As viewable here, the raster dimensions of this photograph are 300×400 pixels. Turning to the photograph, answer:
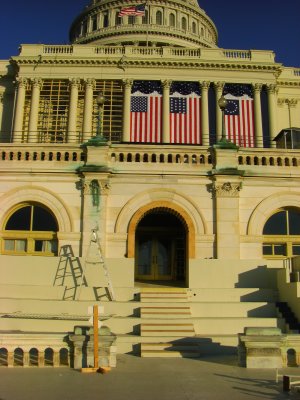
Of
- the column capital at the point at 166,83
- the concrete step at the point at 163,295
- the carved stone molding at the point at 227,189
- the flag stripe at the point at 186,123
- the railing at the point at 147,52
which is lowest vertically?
the concrete step at the point at 163,295

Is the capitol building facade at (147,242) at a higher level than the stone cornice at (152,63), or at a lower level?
lower

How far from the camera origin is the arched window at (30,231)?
70.2 ft

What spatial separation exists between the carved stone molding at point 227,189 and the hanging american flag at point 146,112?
27558mm

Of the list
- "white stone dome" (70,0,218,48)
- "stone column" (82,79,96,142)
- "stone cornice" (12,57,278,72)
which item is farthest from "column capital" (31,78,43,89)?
"white stone dome" (70,0,218,48)

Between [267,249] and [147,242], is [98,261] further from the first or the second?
[267,249]

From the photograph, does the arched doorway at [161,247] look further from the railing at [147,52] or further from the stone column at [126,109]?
the railing at [147,52]

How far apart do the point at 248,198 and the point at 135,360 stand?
10313 millimetres

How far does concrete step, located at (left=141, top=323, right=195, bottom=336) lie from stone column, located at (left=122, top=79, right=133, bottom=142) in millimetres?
35290

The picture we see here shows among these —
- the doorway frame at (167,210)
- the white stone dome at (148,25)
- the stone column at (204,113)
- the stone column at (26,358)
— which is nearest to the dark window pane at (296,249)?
the doorway frame at (167,210)

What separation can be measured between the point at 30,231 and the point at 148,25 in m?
62.7

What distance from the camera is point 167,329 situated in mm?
15422

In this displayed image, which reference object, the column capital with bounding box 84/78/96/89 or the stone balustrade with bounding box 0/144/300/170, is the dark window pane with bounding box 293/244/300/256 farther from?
the column capital with bounding box 84/78/96/89

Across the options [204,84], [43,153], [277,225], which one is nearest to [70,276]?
[43,153]

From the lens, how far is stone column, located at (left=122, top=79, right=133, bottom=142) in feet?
165
